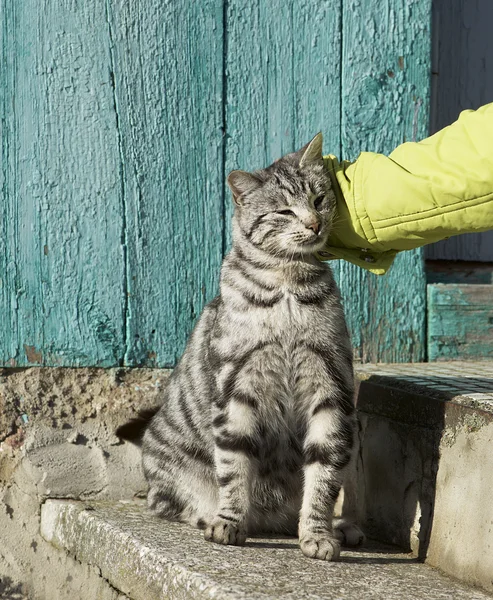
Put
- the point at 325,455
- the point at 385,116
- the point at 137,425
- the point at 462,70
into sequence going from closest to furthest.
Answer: the point at 325,455 → the point at 137,425 → the point at 385,116 → the point at 462,70

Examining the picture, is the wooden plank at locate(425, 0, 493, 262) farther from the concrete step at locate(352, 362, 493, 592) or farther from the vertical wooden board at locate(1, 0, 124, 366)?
the vertical wooden board at locate(1, 0, 124, 366)

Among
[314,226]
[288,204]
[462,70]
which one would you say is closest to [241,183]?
[288,204]

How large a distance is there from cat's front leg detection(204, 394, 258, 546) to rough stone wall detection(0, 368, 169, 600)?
0.79 meters

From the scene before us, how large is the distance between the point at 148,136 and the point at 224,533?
160 cm

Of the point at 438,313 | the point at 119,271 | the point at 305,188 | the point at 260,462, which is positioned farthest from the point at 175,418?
the point at 438,313

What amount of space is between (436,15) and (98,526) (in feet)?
8.57

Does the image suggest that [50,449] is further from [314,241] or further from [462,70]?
[462,70]

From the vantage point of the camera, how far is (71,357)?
3.57 m

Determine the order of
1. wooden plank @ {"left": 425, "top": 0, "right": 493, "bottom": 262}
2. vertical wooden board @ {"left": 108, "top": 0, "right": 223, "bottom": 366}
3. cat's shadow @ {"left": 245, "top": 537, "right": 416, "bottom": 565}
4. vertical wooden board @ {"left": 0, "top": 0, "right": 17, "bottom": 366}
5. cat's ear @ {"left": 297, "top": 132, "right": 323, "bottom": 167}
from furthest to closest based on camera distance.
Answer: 1. wooden plank @ {"left": 425, "top": 0, "right": 493, "bottom": 262}
2. vertical wooden board @ {"left": 108, "top": 0, "right": 223, "bottom": 366}
3. vertical wooden board @ {"left": 0, "top": 0, "right": 17, "bottom": 366}
4. cat's ear @ {"left": 297, "top": 132, "right": 323, "bottom": 167}
5. cat's shadow @ {"left": 245, "top": 537, "right": 416, "bottom": 565}

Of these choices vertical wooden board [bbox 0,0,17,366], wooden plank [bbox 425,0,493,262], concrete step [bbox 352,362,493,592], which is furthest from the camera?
wooden plank [bbox 425,0,493,262]

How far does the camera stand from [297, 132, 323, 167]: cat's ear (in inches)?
121

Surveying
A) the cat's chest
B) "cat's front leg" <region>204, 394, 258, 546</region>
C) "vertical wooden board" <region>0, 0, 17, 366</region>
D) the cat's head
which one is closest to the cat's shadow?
"cat's front leg" <region>204, 394, 258, 546</region>

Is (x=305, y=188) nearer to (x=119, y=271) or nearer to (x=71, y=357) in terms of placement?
(x=119, y=271)

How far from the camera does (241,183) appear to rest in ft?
10.2
